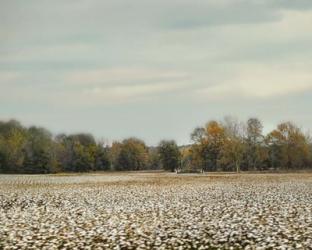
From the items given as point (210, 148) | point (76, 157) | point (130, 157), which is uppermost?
point (210, 148)

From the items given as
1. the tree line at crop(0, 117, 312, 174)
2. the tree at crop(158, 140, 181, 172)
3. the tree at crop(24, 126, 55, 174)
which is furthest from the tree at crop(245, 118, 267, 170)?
the tree at crop(24, 126, 55, 174)

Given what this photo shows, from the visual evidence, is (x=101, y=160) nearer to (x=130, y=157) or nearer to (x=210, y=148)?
(x=130, y=157)

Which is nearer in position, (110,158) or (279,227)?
(279,227)

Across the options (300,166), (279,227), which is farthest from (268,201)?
(300,166)

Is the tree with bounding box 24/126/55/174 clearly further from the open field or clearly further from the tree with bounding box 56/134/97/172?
the open field

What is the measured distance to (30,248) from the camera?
15.0 meters

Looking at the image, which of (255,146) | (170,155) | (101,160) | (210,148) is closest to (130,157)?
(101,160)

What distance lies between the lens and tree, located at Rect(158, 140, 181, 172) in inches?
5792

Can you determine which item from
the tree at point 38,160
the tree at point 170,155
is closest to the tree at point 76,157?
the tree at point 38,160

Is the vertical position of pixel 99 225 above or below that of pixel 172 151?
below

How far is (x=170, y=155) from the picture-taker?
14800 centimetres

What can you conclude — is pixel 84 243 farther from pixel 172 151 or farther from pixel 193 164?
pixel 172 151

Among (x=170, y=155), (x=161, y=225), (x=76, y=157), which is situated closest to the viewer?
(x=161, y=225)

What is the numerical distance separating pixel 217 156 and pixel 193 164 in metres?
8.45
